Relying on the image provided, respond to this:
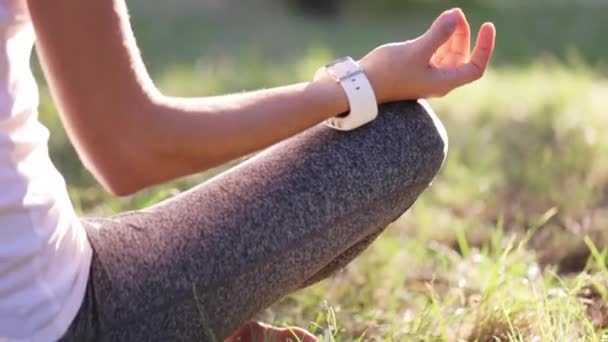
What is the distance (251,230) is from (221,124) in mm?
173

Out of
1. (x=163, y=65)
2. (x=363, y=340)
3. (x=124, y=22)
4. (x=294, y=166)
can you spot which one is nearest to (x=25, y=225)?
(x=124, y=22)

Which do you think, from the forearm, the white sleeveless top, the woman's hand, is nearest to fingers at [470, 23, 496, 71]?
the woman's hand

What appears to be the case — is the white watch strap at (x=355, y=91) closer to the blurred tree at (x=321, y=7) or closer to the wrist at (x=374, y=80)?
the wrist at (x=374, y=80)

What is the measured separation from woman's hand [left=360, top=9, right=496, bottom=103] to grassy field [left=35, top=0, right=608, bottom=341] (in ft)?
1.26

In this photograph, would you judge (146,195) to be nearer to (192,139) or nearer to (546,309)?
(546,309)

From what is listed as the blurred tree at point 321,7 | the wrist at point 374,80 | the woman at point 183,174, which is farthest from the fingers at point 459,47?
the blurred tree at point 321,7

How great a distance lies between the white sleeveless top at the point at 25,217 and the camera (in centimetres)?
136

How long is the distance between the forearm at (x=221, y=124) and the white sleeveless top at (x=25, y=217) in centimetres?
13

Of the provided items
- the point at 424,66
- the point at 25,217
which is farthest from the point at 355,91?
the point at 25,217

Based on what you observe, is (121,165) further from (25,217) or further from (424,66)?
(424,66)

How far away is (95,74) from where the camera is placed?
1.34 meters

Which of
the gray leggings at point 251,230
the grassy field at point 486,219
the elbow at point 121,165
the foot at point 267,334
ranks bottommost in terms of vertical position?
the grassy field at point 486,219

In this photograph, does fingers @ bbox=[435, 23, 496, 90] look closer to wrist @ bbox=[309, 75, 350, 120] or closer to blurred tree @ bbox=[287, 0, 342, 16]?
wrist @ bbox=[309, 75, 350, 120]

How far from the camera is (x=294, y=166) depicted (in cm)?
161
